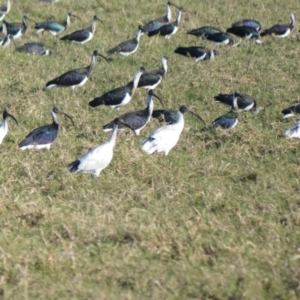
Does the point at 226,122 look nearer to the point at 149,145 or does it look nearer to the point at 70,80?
the point at 149,145

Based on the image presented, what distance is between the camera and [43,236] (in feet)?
21.9

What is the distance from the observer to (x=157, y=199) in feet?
25.5

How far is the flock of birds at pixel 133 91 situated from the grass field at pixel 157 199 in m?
0.14

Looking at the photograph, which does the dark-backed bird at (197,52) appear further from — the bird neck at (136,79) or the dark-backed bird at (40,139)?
the dark-backed bird at (40,139)

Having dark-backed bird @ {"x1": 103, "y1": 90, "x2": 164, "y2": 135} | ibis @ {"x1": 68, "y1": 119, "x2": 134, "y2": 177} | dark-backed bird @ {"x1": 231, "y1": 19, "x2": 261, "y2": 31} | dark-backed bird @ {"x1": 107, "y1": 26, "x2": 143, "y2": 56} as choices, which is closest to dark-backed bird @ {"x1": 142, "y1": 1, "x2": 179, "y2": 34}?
dark-backed bird @ {"x1": 231, "y1": 19, "x2": 261, "y2": 31}

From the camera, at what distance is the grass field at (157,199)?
5.95 m

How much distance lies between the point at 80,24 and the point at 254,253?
1311 centimetres

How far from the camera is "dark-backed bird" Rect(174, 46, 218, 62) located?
1477cm

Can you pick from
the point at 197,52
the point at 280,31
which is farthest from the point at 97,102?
the point at 280,31

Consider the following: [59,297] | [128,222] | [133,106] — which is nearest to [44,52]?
[133,106]

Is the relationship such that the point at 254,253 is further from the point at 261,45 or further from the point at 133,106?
the point at 261,45

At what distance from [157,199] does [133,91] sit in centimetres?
453

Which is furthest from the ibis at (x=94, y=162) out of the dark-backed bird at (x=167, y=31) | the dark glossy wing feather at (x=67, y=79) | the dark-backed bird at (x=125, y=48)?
the dark-backed bird at (x=167, y=31)

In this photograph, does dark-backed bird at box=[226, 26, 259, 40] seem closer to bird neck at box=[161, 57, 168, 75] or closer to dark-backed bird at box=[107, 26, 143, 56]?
dark-backed bird at box=[107, 26, 143, 56]
